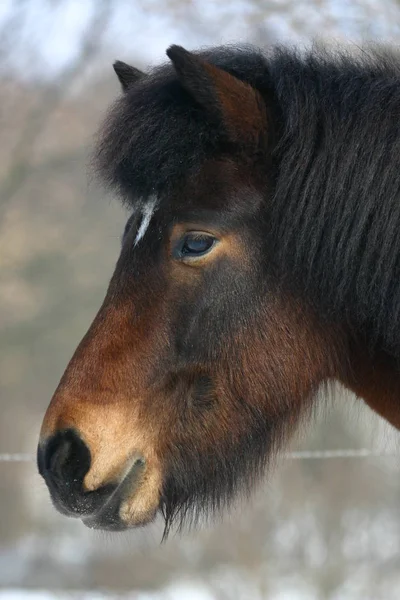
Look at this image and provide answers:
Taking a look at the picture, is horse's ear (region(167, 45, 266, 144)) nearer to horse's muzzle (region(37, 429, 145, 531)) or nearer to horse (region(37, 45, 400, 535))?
horse (region(37, 45, 400, 535))

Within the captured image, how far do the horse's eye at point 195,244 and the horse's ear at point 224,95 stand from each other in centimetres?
22

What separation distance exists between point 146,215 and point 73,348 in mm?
3567

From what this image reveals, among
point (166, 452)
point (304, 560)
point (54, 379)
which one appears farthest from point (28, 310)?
point (166, 452)

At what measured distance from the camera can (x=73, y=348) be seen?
5.09 metres

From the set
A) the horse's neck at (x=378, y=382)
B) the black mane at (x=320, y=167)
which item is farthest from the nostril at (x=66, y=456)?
the horse's neck at (x=378, y=382)

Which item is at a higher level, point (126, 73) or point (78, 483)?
point (126, 73)

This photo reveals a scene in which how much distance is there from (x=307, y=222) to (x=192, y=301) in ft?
0.95

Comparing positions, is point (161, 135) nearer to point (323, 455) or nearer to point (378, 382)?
point (378, 382)

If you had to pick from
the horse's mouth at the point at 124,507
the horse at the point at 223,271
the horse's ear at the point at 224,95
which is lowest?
the horse's mouth at the point at 124,507

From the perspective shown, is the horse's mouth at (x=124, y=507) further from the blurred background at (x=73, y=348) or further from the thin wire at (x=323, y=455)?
the thin wire at (x=323, y=455)

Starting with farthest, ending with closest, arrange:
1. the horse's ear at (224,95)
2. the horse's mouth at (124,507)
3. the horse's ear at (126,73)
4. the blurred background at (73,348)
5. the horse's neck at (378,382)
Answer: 1. the blurred background at (73,348)
2. the horse's ear at (126,73)
3. the horse's neck at (378,382)
4. the horse's mouth at (124,507)
5. the horse's ear at (224,95)

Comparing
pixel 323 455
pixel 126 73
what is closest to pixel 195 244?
pixel 126 73

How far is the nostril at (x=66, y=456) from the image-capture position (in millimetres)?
1503

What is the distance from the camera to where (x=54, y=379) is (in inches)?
199
